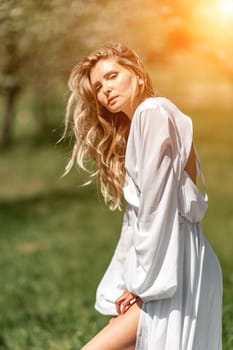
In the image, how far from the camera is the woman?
3193 millimetres

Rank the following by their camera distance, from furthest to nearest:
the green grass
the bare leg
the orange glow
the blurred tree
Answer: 1. the blurred tree
2. the orange glow
3. the green grass
4. the bare leg

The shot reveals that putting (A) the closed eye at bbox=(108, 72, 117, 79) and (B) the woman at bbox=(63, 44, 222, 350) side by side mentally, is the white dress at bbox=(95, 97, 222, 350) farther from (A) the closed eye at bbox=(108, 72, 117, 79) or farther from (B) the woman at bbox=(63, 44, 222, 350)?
(A) the closed eye at bbox=(108, 72, 117, 79)

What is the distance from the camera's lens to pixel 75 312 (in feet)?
24.4

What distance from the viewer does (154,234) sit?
3189 mm

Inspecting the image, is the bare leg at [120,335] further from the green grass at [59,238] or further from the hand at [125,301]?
the green grass at [59,238]

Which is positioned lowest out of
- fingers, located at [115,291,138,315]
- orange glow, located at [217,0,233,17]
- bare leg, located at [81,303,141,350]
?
bare leg, located at [81,303,141,350]

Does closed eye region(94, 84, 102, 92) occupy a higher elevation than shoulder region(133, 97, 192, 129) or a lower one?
higher

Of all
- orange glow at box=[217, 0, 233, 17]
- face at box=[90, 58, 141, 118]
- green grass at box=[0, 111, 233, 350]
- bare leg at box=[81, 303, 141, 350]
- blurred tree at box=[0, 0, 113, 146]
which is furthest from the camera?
blurred tree at box=[0, 0, 113, 146]

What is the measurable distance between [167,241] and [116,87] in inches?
25.1

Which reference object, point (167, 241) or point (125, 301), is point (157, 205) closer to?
point (167, 241)

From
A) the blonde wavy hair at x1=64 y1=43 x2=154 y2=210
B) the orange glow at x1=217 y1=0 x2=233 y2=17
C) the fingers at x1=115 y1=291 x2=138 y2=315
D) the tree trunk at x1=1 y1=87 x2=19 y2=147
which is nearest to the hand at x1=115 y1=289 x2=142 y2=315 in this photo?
the fingers at x1=115 y1=291 x2=138 y2=315

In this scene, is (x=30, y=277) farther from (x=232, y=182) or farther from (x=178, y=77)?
(x=178, y=77)

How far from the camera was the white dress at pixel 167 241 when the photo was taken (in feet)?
10.5

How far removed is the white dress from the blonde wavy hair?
1.03 ft
